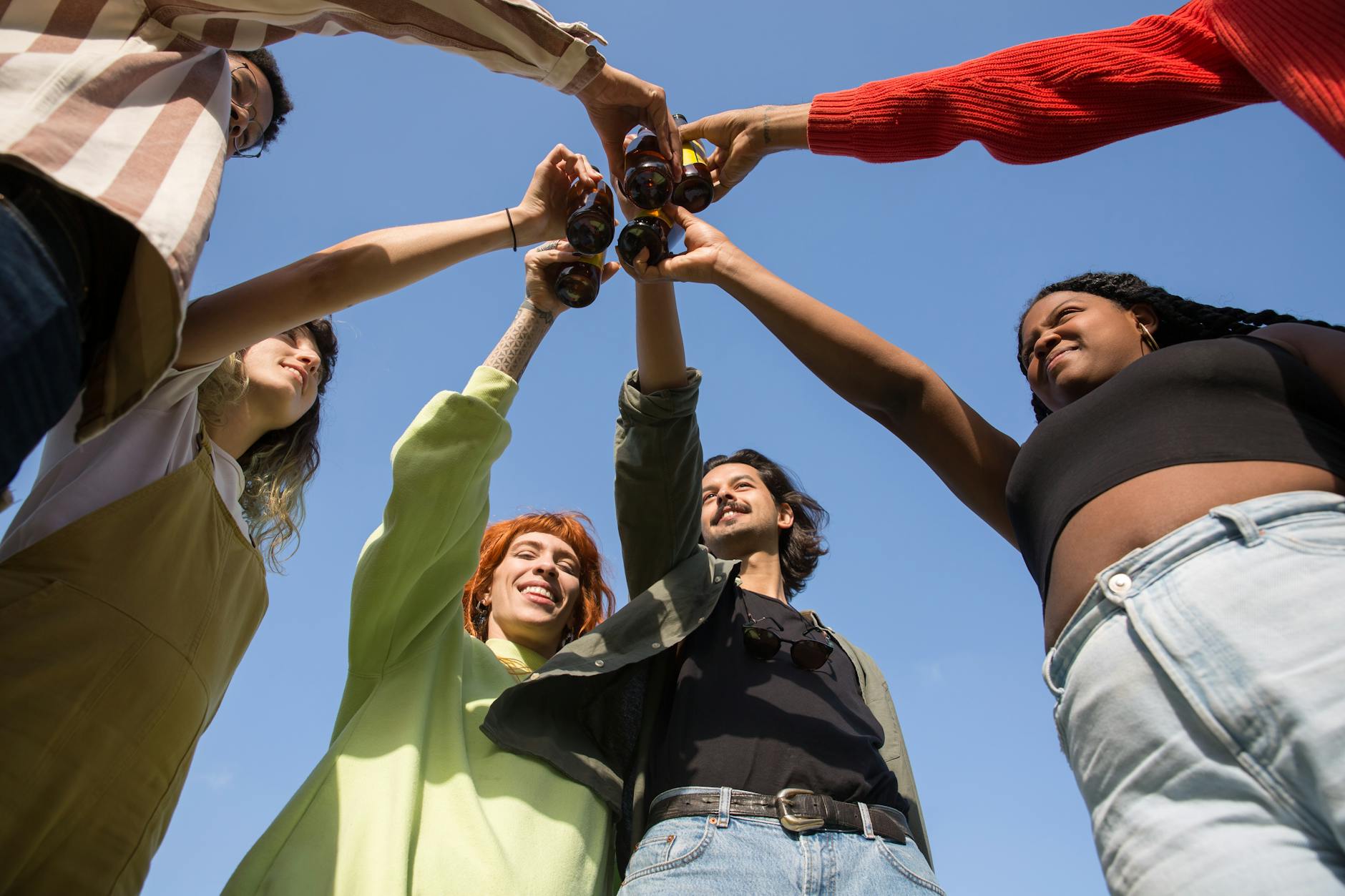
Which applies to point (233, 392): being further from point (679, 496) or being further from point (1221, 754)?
point (1221, 754)

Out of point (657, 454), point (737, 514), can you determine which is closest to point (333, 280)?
point (657, 454)

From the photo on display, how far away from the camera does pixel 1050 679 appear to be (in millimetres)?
1967

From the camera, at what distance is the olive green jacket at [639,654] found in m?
2.96

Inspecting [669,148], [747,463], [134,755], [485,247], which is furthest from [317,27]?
[747,463]

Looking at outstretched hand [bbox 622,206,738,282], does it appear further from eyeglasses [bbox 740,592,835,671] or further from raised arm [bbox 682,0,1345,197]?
eyeglasses [bbox 740,592,835,671]

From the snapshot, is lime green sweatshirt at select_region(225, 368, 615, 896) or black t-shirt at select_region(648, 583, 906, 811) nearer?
lime green sweatshirt at select_region(225, 368, 615, 896)

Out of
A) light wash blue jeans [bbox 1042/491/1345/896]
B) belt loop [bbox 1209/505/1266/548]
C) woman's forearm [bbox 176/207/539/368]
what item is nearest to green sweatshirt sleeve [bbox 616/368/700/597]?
woman's forearm [bbox 176/207/539/368]

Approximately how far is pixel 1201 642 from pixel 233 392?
269 cm

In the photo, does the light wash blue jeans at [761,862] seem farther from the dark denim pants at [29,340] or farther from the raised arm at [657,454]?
the dark denim pants at [29,340]

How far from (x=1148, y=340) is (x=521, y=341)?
6.97 ft

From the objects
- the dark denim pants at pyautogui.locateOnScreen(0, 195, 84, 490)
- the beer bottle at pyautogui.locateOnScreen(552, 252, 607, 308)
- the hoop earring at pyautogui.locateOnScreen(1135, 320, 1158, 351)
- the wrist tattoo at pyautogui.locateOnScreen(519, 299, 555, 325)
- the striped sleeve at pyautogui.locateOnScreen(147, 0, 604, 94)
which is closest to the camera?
the dark denim pants at pyautogui.locateOnScreen(0, 195, 84, 490)

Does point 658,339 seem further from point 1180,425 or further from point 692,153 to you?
point 1180,425

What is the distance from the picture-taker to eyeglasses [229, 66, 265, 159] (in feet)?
9.93

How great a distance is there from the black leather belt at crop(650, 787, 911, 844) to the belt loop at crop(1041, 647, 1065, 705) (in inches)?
34.6
